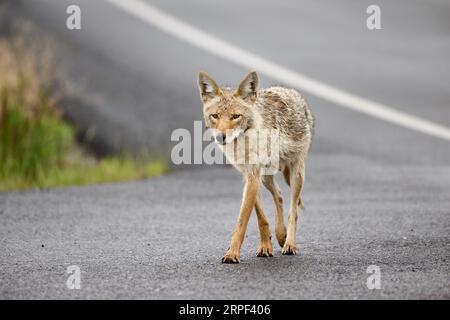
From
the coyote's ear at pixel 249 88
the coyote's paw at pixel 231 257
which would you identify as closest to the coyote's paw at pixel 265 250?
the coyote's paw at pixel 231 257

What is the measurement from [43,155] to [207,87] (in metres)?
6.42

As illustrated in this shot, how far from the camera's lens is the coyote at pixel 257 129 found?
29.3 feet

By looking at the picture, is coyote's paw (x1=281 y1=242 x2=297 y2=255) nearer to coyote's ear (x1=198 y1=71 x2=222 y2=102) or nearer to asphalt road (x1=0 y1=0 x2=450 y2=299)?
asphalt road (x1=0 y1=0 x2=450 y2=299)

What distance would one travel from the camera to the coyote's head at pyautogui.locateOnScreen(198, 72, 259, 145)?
8922mm

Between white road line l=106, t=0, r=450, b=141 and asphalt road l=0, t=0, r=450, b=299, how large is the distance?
0.82 feet

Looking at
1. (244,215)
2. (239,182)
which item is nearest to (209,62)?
(239,182)

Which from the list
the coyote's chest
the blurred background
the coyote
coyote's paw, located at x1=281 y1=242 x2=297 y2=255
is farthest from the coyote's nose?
the blurred background

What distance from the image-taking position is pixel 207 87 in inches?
364

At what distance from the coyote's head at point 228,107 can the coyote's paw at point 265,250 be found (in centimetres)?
107

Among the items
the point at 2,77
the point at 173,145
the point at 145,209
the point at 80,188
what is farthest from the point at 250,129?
the point at 2,77

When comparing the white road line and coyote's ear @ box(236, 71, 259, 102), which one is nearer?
coyote's ear @ box(236, 71, 259, 102)

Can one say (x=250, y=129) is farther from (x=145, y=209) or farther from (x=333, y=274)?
(x=145, y=209)

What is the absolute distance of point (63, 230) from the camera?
1085 centimetres

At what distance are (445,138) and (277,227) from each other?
691cm
